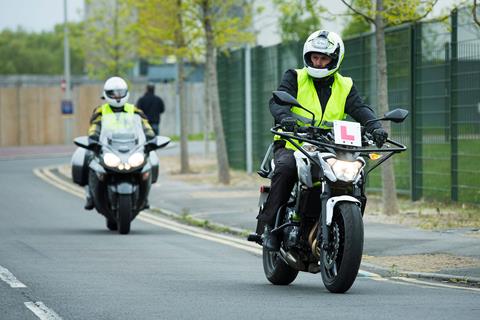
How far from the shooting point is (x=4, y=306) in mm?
8820

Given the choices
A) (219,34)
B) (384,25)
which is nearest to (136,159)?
(384,25)

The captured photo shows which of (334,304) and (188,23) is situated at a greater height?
(188,23)

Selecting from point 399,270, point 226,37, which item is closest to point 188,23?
point 226,37

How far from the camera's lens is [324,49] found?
392 inches

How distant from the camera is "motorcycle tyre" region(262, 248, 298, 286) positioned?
10461 mm

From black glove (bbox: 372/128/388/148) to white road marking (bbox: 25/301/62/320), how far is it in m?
2.74

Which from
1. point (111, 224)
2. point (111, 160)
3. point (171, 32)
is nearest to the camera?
point (111, 160)

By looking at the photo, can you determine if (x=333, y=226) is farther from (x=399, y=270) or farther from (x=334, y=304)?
(x=399, y=270)

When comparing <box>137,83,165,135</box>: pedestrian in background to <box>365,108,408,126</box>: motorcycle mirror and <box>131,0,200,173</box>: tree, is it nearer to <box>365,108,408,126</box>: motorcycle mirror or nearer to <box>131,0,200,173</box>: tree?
<box>131,0,200,173</box>: tree

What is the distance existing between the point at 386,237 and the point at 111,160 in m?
3.61

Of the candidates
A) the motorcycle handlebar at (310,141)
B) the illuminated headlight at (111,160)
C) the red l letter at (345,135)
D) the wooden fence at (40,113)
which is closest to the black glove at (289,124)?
the motorcycle handlebar at (310,141)

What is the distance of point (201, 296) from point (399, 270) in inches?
119

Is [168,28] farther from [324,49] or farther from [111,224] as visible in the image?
[324,49]

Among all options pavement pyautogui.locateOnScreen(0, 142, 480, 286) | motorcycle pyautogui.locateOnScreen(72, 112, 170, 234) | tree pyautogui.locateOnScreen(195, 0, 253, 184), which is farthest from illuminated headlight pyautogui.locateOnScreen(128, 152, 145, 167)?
tree pyautogui.locateOnScreen(195, 0, 253, 184)
